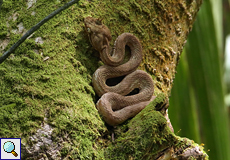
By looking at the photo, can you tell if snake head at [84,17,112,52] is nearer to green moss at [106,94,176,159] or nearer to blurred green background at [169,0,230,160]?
green moss at [106,94,176,159]

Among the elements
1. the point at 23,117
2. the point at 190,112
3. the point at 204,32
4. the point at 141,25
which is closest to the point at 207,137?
the point at 190,112

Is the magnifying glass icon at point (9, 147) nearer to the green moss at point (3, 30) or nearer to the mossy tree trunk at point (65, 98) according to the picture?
the mossy tree trunk at point (65, 98)

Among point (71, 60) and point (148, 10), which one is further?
point (148, 10)

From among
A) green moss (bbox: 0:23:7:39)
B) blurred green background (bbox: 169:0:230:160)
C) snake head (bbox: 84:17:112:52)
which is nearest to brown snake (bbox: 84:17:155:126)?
snake head (bbox: 84:17:112:52)

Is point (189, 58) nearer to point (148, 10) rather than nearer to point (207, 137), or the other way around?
point (207, 137)

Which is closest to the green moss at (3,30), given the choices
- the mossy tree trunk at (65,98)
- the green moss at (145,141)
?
the mossy tree trunk at (65,98)
